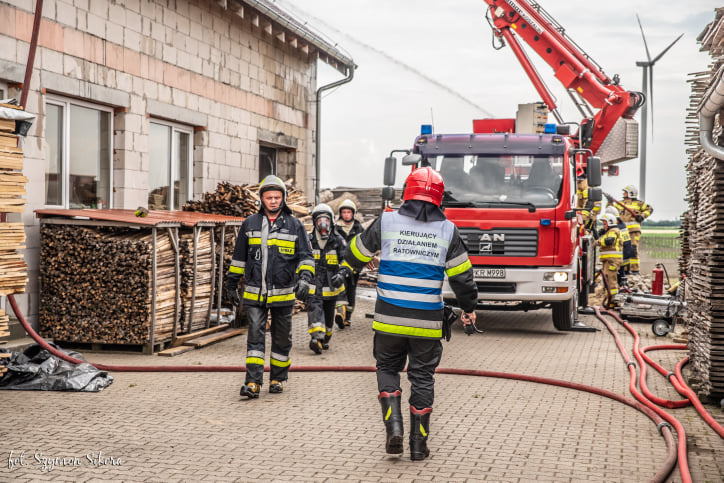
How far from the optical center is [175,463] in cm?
518

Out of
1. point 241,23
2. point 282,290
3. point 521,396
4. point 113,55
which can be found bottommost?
point 521,396

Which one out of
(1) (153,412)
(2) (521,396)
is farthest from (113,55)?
(2) (521,396)

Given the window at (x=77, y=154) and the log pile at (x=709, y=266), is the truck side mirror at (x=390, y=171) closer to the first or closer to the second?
the window at (x=77, y=154)

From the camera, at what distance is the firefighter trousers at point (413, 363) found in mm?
5465

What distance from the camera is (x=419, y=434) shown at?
17.7ft

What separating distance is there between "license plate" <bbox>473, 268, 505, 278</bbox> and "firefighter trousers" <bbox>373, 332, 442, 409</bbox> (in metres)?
6.18

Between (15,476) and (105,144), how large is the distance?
7.22 metres

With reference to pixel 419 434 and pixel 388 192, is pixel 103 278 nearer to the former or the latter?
pixel 388 192

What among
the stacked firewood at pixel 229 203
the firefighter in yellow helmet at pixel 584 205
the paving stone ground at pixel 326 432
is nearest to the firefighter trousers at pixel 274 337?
the paving stone ground at pixel 326 432

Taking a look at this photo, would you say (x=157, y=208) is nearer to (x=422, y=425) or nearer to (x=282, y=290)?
(x=282, y=290)

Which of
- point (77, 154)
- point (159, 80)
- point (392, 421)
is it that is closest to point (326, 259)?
point (77, 154)

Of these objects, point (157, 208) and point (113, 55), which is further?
point (157, 208)

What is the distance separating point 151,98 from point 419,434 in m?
8.46

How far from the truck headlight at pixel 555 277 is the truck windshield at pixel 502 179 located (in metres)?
1.04
